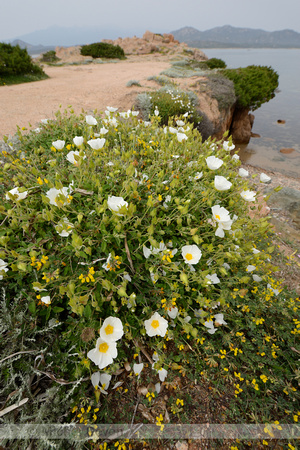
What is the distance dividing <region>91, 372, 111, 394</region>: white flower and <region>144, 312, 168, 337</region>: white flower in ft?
1.42

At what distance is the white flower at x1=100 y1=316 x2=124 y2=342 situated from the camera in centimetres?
145

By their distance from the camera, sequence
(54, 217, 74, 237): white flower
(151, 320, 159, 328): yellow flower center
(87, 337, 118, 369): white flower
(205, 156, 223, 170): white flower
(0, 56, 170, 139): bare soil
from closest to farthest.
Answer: (87, 337, 118, 369): white flower → (54, 217, 74, 237): white flower → (151, 320, 159, 328): yellow flower center → (205, 156, 223, 170): white flower → (0, 56, 170, 139): bare soil

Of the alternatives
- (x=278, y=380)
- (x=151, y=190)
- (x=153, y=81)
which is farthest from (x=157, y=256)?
(x=153, y=81)

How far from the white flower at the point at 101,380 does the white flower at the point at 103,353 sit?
255 millimetres

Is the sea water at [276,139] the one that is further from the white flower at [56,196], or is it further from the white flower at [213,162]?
the white flower at [56,196]

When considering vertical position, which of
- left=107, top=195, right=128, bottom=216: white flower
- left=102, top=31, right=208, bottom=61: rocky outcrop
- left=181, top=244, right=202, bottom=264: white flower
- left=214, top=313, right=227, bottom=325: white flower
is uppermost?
left=102, top=31, right=208, bottom=61: rocky outcrop

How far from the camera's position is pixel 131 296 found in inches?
58.6

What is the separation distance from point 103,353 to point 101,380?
0.36 metres

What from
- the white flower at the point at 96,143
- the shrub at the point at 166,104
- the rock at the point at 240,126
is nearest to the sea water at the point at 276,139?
the rock at the point at 240,126

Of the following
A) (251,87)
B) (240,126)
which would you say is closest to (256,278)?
(240,126)

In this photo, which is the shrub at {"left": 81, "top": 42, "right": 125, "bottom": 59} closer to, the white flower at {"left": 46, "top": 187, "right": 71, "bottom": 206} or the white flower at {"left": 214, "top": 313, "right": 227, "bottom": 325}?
the white flower at {"left": 46, "top": 187, "right": 71, "bottom": 206}

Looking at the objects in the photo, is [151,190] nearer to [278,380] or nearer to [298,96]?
[278,380]

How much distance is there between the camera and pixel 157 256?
1.66 metres

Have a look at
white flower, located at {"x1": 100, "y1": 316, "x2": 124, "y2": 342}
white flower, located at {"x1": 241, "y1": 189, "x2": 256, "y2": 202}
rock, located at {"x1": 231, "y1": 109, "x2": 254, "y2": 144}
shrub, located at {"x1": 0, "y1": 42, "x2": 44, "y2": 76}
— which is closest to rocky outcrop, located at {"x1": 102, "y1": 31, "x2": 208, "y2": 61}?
shrub, located at {"x1": 0, "y1": 42, "x2": 44, "y2": 76}
